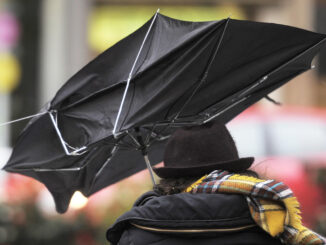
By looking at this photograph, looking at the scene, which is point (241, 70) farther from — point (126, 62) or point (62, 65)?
point (62, 65)

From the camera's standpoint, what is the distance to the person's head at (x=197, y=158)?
256 centimetres

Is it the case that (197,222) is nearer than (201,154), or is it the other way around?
(197,222)

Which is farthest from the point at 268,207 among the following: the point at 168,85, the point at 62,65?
the point at 62,65

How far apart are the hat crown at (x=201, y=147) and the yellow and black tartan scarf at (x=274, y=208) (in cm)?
22

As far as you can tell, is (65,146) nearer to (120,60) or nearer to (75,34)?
(120,60)

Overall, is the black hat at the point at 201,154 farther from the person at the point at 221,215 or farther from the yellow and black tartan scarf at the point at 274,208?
the yellow and black tartan scarf at the point at 274,208

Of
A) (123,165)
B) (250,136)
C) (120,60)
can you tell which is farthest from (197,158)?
(250,136)

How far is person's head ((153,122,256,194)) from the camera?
2.56 meters

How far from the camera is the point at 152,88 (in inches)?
110

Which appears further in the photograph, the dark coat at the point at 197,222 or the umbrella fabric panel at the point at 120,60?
the umbrella fabric panel at the point at 120,60

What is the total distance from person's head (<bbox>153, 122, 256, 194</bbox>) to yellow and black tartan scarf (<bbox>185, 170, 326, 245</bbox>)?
17 cm

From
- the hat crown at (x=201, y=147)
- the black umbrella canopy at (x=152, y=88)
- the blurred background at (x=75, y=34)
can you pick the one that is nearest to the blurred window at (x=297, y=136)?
the blurred background at (x=75, y=34)

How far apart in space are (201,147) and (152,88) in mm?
333

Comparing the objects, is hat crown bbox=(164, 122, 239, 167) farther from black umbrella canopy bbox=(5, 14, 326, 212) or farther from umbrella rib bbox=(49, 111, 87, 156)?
umbrella rib bbox=(49, 111, 87, 156)
